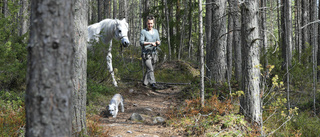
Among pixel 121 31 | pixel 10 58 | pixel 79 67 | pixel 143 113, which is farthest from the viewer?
pixel 121 31

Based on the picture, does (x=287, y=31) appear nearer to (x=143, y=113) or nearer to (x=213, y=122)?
(x=213, y=122)

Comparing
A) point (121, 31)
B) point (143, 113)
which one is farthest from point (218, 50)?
point (143, 113)

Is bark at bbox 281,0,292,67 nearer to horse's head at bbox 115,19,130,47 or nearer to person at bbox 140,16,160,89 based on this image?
person at bbox 140,16,160,89

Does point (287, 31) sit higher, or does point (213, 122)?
point (287, 31)

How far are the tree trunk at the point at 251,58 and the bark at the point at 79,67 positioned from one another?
2508 millimetres

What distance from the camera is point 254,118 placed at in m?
4.33

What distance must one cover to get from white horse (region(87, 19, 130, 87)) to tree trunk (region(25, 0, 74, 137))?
6077 millimetres

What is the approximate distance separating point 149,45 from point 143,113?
9.78 feet

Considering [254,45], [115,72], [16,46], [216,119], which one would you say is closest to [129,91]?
[115,72]

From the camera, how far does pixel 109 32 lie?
8.43 metres

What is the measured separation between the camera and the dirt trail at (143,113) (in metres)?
4.36

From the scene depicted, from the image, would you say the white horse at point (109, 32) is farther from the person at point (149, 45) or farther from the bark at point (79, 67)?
the bark at point (79, 67)

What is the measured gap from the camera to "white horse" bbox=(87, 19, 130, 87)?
7.91m

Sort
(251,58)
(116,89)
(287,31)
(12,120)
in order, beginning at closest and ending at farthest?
1. (12,120)
2. (251,58)
3. (287,31)
4. (116,89)
